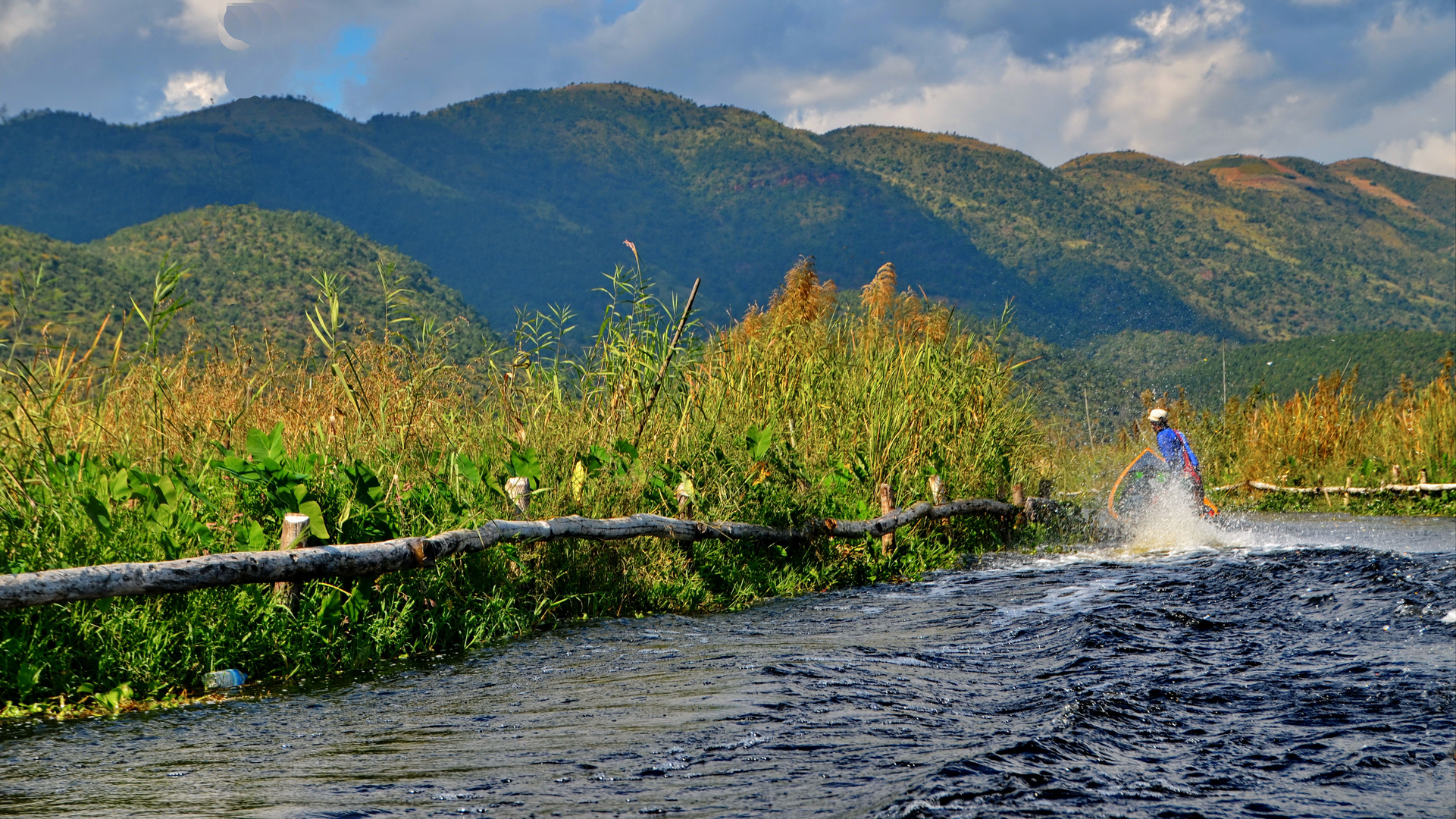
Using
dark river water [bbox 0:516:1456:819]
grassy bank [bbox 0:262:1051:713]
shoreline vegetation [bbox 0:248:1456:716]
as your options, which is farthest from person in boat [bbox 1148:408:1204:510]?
dark river water [bbox 0:516:1456:819]

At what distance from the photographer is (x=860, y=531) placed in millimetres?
8727

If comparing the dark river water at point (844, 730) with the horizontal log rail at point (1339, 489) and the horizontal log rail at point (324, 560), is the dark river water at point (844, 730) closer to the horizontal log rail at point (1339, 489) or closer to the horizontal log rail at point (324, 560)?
the horizontal log rail at point (324, 560)

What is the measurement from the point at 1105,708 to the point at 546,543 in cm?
355

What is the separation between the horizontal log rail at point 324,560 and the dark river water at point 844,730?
0.51 meters

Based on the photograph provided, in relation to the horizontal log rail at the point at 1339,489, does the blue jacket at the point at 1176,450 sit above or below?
above

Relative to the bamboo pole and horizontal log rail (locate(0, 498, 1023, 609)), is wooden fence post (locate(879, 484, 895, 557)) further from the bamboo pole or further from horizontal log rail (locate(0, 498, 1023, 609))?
the bamboo pole

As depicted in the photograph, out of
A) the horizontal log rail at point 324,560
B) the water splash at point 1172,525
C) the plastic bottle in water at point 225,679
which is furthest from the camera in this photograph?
the water splash at point 1172,525

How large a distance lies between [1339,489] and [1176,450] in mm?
6585

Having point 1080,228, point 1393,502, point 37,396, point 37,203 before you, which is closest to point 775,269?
point 1080,228

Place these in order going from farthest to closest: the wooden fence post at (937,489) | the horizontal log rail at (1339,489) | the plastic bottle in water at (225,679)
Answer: the horizontal log rail at (1339,489), the wooden fence post at (937,489), the plastic bottle in water at (225,679)

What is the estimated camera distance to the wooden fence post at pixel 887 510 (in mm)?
9312

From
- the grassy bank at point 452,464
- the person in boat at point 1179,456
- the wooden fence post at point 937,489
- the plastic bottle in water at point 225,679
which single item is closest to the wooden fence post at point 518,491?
the grassy bank at point 452,464

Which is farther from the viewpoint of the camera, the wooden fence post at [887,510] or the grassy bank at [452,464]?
the wooden fence post at [887,510]

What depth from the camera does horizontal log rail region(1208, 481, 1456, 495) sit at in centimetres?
1644
